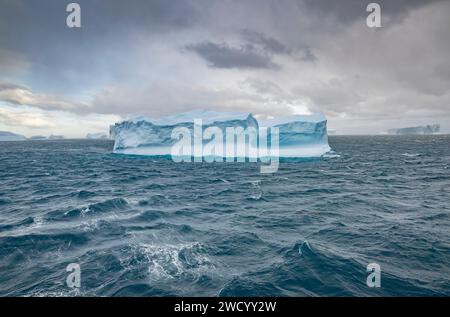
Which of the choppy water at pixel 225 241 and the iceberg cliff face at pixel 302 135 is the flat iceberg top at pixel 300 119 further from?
the choppy water at pixel 225 241

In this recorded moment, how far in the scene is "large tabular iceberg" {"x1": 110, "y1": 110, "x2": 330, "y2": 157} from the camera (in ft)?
139

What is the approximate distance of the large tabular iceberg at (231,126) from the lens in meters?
42.5

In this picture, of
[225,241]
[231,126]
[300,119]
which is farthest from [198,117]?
[225,241]

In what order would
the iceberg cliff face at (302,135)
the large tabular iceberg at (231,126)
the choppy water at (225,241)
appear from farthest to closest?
the large tabular iceberg at (231,126), the iceberg cliff face at (302,135), the choppy water at (225,241)

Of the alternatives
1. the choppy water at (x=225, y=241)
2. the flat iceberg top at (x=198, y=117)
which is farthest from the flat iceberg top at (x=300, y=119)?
the choppy water at (x=225, y=241)

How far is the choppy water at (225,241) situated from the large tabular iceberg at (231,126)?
76.8ft

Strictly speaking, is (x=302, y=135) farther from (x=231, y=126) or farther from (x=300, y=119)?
(x=231, y=126)

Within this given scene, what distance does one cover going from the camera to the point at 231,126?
42.9m

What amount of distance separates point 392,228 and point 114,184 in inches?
807

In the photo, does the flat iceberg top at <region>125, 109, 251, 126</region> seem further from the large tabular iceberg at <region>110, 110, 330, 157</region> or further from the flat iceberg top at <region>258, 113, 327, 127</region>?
the flat iceberg top at <region>258, 113, 327, 127</region>

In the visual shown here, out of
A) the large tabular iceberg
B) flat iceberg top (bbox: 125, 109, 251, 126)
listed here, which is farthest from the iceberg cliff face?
flat iceberg top (bbox: 125, 109, 251, 126)

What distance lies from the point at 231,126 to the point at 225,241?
33270mm

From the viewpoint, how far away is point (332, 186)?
22.1 metres
